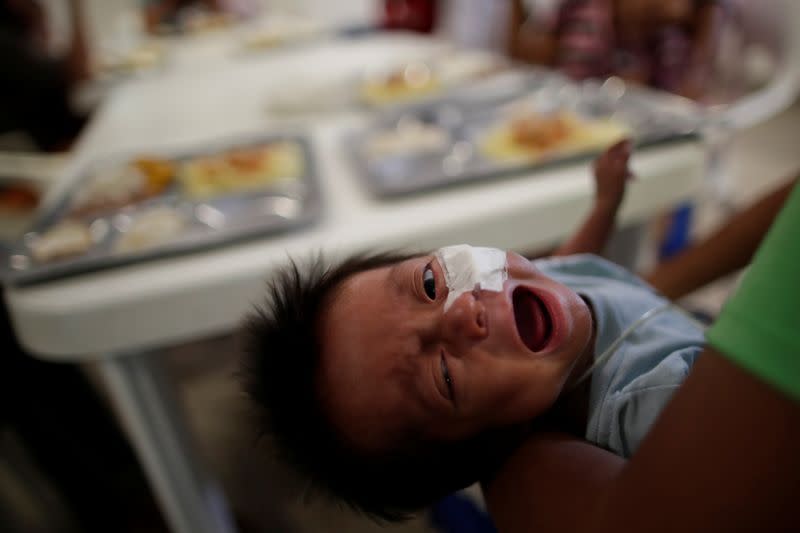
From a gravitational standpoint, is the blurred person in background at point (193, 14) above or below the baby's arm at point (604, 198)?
above

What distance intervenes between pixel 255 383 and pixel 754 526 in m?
0.39

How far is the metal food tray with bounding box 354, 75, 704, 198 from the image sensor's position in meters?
0.71

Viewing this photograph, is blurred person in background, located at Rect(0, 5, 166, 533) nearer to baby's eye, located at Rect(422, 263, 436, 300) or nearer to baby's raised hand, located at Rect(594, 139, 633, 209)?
baby's eye, located at Rect(422, 263, 436, 300)

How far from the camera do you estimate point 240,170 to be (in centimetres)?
82

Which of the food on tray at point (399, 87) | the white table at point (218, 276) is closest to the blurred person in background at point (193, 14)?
the food on tray at point (399, 87)

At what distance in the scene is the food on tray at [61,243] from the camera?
2.06 feet

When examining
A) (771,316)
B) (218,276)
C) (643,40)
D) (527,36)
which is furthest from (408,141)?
(527,36)

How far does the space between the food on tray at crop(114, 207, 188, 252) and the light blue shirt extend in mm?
467

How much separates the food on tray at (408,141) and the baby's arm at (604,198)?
0.35m

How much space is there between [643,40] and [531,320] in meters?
1.32

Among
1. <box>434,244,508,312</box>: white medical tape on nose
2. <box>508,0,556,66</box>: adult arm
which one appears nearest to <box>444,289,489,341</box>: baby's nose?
<box>434,244,508,312</box>: white medical tape on nose

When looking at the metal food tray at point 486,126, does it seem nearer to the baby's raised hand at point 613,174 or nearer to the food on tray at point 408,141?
the food on tray at point 408,141

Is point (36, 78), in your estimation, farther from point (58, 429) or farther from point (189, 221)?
point (189, 221)

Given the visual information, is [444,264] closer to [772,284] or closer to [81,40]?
[772,284]
